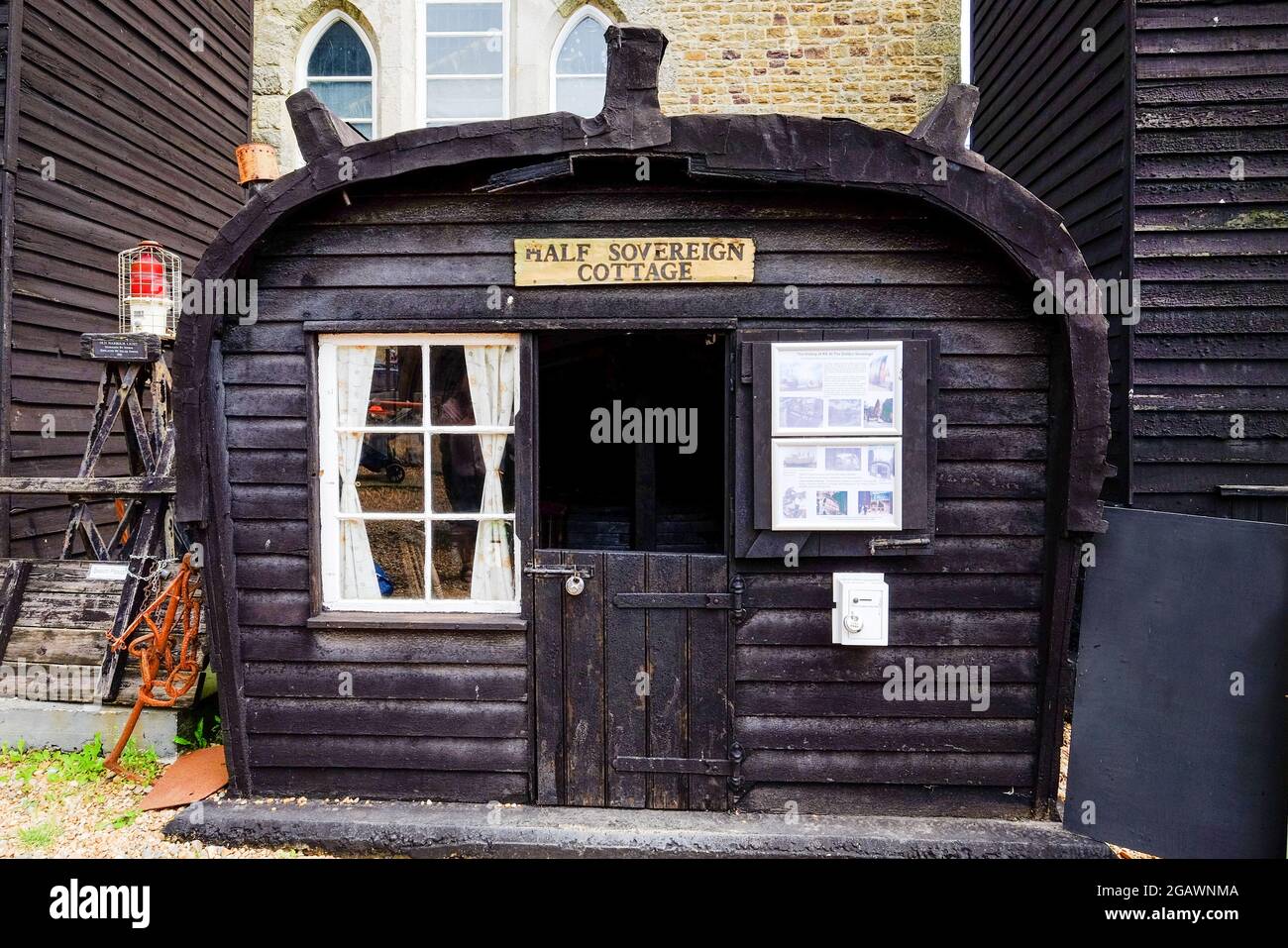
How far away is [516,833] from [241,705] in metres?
1.61

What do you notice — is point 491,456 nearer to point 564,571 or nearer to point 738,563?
point 564,571

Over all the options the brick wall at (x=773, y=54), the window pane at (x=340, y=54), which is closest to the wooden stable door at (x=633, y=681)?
the brick wall at (x=773, y=54)

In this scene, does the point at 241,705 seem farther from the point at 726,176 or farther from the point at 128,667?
the point at 726,176

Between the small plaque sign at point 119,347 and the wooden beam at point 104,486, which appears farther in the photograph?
the small plaque sign at point 119,347

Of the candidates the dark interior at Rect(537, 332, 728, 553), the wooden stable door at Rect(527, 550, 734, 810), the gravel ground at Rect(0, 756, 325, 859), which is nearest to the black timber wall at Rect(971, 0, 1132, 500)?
the dark interior at Rect(537, 332, 728, 553)

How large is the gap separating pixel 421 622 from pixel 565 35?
24.4 feet

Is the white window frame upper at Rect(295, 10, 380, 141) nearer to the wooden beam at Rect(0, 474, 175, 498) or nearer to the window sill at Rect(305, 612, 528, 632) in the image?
the wooden beam at Rect(0, 474, 175, 498)

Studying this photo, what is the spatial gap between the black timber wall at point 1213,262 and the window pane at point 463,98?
20.6ft

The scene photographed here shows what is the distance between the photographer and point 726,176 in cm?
327

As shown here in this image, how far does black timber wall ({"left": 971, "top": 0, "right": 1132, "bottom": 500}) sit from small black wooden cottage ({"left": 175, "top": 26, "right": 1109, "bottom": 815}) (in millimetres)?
2083

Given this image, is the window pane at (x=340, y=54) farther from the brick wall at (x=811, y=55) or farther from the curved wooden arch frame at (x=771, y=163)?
the curved wooden arch frame at (x=771, y=163)

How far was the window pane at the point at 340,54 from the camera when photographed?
8078mm

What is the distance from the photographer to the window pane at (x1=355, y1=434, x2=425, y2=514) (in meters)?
3.64

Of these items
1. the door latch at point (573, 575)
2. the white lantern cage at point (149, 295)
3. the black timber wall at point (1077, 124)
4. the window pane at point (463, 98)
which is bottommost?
the door latch at point (573, 575)
